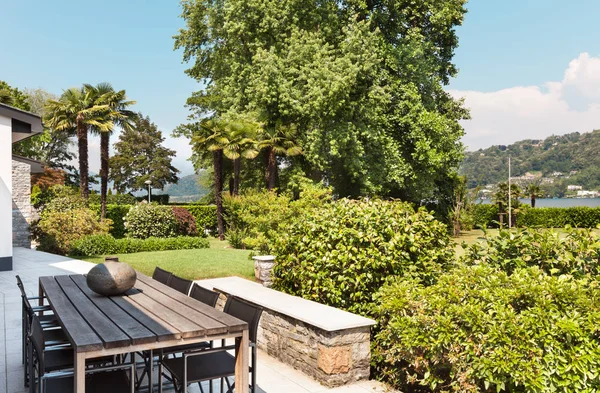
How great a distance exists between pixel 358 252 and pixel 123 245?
1286cm

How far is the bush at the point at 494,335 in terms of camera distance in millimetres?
3480

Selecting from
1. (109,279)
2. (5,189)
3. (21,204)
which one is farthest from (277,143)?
(109,279)

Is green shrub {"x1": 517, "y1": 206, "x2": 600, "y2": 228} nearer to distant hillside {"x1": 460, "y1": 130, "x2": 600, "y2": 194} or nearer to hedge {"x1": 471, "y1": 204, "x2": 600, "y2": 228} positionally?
hedge {"x1": 471, "y1": 204, "x2": 600, "y2": 228}

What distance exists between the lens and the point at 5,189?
11.2 m

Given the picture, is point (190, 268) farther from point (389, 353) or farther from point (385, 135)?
point (385, 135)

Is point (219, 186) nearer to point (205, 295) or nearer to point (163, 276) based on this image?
point (163, 276)

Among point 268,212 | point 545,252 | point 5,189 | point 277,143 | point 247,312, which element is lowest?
point 247,312

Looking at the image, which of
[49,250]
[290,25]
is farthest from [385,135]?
[49,250]

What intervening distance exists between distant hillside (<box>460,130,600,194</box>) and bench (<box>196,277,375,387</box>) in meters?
57.1

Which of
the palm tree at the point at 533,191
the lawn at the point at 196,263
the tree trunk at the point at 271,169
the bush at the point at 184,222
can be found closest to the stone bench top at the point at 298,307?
the lawn at the point at 196,263

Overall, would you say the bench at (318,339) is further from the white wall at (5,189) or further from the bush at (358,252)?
the white wall at (5,189)

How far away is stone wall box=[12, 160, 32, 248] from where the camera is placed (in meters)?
17.1

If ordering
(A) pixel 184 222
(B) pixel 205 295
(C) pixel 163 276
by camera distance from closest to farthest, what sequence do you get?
(B) pixel 205 295 < (C) pixel 163 276 < (A) pixel 184 222

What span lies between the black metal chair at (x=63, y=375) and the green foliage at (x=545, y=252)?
11.5ft
